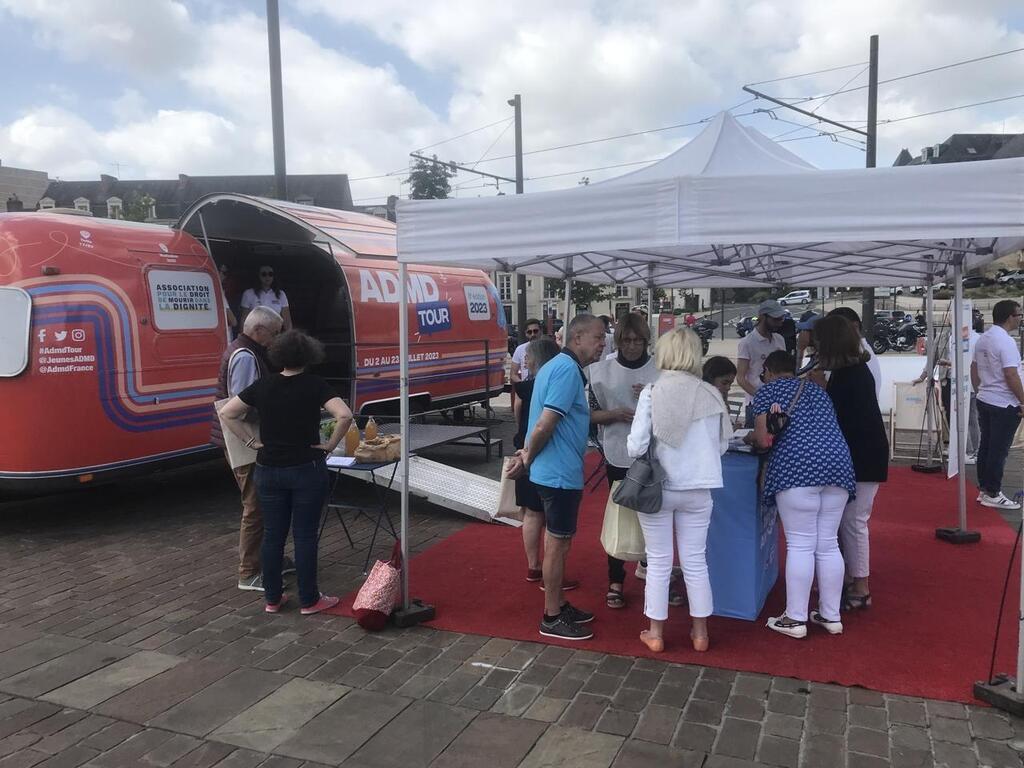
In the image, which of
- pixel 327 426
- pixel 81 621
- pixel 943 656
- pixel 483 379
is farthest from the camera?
pixel 483 379

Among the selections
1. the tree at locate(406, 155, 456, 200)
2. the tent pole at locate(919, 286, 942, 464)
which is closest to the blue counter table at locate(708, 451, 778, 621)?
the tent pole at locate(919, 286, 942, 464)

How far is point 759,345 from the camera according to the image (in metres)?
6.76

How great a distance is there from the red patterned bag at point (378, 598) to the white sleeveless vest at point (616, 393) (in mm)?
1382

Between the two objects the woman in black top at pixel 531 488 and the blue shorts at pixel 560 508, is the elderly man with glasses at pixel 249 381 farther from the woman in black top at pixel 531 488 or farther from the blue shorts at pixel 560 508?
the blue shorts at pixel 560 508

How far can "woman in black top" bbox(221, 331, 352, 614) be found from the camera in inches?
160

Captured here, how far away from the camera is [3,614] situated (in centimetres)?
454

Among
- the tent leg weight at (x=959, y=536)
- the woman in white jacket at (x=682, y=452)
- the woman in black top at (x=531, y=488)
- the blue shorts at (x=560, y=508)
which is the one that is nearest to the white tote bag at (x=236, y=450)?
the woman in black top at (x=531, y=488)

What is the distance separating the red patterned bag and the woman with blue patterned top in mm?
2049

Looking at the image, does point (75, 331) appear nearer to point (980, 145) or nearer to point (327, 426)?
point (327, 426)

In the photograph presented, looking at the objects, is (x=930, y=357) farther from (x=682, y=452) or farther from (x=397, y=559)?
(x=397, y=559)

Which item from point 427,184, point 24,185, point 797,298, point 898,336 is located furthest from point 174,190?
point 898,336

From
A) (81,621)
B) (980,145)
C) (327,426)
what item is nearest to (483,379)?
(327,426)

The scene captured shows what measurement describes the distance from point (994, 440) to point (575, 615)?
4449 millimetres

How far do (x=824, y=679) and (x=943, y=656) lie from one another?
2.26ft
